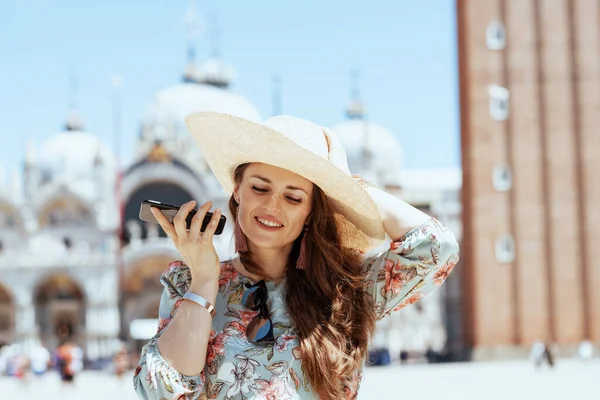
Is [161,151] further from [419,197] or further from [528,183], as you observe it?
[528,183]

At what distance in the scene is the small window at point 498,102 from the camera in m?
32.9

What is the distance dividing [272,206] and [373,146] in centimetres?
6886

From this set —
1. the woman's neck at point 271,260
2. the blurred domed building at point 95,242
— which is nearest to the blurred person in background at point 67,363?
the woman's neck at point 271,260

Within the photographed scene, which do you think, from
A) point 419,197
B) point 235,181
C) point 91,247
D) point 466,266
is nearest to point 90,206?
point 91,247

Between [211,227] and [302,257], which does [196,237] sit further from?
[302,257]

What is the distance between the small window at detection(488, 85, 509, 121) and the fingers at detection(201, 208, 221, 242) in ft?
99.7

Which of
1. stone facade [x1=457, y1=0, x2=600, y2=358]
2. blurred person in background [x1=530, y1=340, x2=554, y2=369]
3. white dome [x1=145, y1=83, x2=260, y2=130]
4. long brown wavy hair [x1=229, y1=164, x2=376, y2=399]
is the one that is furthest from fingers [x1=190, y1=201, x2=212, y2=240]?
white dome [x1=145, y1=83, x2=260, y2=130]

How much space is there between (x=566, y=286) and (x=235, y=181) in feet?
99.3

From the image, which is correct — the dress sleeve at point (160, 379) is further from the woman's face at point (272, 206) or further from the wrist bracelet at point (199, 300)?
the woman's face at point (272, 206)

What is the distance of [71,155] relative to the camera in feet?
227

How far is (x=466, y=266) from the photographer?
3447cm

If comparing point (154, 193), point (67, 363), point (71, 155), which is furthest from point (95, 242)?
point (67, 363)

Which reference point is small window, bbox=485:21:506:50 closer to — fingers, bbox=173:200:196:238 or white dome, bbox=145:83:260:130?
fingers, bbox=173:200:196:238

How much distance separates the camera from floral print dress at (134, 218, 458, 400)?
10.1 ft
